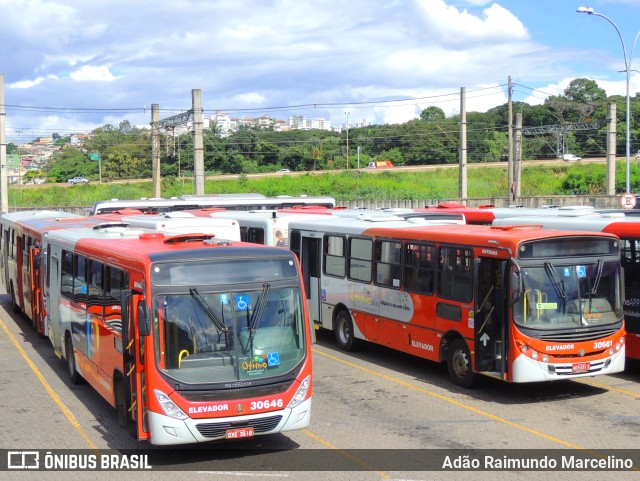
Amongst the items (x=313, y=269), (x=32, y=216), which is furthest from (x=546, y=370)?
(x=32, y=216)

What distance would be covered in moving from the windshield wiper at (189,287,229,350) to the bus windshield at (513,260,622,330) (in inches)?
199

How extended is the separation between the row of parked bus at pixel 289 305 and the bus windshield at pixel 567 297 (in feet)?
0.07

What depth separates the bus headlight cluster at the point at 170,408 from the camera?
9.60 meters

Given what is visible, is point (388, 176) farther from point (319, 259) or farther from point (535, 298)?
point (535, 298)

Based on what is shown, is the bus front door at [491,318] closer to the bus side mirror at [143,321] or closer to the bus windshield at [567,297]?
the bus windshield at [567,297]

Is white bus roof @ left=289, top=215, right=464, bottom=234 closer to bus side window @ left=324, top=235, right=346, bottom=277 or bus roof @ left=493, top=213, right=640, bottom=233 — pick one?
bus side window @ left=324, top=235, right=346, bottom=277

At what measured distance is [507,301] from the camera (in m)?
13.1

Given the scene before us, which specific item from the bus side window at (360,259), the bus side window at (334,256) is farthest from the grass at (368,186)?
the bus side window at (360,259)

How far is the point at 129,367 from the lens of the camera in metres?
10.4

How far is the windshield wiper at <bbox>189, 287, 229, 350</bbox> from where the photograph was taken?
980 centimetres

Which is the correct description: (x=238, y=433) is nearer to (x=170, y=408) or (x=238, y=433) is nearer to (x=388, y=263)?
(x=170, y=408)

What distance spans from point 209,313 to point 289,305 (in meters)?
1.01
